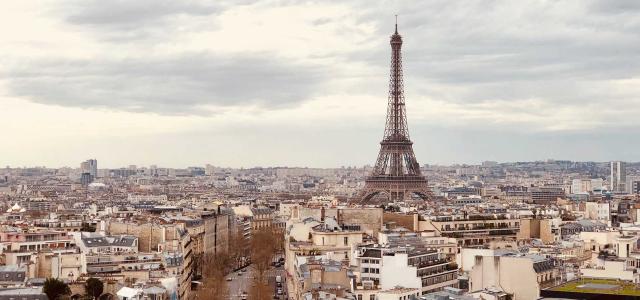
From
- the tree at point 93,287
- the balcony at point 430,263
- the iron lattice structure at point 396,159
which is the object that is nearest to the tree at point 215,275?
the tree at point 93,287

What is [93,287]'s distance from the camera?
47750 mm

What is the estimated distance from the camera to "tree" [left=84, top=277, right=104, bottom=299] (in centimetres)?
4757

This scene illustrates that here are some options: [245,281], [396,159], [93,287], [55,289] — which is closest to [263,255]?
[245,281]

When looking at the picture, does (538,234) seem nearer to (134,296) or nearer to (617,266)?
(617,266)

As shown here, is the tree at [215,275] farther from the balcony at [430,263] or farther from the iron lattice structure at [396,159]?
the iron lattice structure at [396,159]

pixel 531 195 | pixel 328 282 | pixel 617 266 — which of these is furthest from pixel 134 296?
pixel 531 195

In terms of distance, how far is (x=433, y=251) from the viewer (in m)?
54.5

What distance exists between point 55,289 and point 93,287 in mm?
2280

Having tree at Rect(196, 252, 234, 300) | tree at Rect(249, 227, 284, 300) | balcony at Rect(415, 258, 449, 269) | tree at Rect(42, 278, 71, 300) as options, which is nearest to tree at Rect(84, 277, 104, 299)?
tree at Rect(42, 278, 71, 300)

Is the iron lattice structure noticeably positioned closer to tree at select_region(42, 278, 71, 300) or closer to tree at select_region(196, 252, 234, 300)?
tree at select_region(196, 252, 234, 300)

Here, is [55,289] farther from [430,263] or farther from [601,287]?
[601,287]

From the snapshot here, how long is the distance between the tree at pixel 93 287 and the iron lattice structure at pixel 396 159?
72.9 m

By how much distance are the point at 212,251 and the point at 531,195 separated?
10728 cm

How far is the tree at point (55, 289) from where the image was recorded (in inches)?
1779
